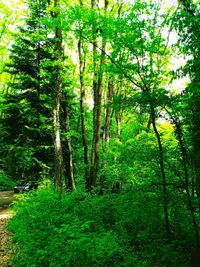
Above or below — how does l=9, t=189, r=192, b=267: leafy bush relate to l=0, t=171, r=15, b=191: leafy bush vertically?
below

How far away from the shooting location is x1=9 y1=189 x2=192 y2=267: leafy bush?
17.4ft

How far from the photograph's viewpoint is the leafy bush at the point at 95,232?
529cm

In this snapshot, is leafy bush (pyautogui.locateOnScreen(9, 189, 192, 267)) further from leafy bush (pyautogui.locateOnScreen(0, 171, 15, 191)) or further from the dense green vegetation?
leafy bush (pyautogui.locateOnScreen(0, 171, 15, 191))

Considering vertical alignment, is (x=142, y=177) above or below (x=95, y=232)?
above

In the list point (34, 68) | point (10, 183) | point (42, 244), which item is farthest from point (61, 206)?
point (10, 183)

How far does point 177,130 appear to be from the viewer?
20.1 ft

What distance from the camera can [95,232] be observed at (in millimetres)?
6617

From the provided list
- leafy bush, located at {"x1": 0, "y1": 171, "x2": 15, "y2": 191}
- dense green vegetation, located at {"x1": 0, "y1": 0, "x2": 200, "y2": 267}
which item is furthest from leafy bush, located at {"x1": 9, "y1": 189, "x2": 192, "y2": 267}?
leafy bush, located at {"x1": 0, "y1": 171, "x2": 15, "y2": 191}

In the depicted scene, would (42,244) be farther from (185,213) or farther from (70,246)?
(185,213)

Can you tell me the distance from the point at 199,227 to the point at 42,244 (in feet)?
13.4

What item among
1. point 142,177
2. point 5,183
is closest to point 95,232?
point 142,177

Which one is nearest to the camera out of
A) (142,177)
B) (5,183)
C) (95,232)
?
(95,232)

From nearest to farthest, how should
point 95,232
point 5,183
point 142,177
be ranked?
point 95,232, point 142,177, point 5,183

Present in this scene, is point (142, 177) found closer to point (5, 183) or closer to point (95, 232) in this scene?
point (95, 232)
